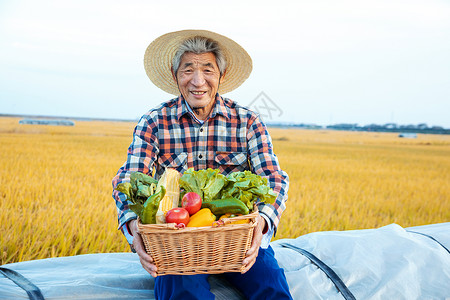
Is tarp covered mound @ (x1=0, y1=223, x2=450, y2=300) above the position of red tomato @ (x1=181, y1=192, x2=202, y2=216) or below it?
below

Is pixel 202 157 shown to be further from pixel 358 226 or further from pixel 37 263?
pixel 358 226

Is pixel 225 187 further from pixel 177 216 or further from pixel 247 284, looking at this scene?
pixel 247 284

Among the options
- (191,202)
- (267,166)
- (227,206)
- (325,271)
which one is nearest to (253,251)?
(227,206)

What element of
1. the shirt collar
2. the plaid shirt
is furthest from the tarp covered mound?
the shirt collar

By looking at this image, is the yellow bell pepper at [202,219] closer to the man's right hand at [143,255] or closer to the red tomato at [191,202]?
the red tomato at [191,202]

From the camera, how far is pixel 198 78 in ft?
7.65

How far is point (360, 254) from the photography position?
296 centimetres

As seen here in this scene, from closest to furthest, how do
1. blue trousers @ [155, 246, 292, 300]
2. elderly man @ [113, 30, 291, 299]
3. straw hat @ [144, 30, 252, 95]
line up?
blue trousers @ [155, 246, 292, 300], elderly man @ [113, 30, 291, 299], straw hat @ [144, 30, 252, 95]

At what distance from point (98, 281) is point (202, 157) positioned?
104 cm

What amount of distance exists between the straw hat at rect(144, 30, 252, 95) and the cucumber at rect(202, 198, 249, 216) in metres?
1.04

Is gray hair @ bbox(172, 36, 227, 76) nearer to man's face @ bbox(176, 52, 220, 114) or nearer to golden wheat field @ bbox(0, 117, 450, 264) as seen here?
man's face @ bbox(176, 52, 220, 114)

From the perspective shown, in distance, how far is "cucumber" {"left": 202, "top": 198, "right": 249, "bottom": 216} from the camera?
1745 millimetres

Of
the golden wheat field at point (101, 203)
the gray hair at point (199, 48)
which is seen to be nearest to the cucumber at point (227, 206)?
the gray hair at point (199, 48)

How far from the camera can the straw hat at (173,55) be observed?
2.42m
